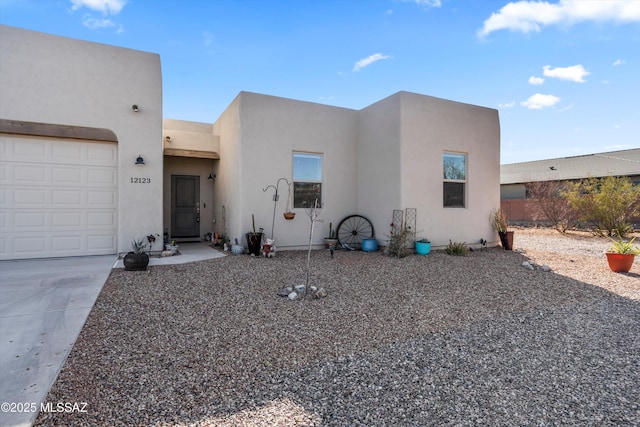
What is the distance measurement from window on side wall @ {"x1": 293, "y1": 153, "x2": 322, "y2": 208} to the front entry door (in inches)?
147

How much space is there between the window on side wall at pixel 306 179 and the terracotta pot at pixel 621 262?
6.09 meters

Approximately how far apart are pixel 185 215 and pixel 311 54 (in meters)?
6.09

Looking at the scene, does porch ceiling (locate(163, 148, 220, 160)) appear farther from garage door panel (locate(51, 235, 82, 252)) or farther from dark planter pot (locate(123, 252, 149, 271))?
dark planter pot (locate(123, 252, 149, 271))

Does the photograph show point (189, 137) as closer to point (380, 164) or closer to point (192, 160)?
point (192, 160)

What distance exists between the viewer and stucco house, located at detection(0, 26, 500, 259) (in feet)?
21.6

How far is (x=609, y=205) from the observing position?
1156 cm

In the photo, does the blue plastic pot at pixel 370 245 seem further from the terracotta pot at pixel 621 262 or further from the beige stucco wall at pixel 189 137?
the beige stucco wall at pixel 189 137

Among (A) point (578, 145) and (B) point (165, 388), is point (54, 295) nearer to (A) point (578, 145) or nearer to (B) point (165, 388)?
(B) point (165, 388)

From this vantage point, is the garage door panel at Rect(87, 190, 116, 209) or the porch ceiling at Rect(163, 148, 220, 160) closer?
the garage door panel at Rect(87, 190, 116, 209)

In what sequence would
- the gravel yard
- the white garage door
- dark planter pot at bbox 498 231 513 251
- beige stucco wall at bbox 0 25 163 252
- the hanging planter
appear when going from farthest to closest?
dark planter pot at bbox 498 231 513 251 < the hanging planter < the white garage door < beige stucco wall at bbox 0 25 163 252 < the gravel yard

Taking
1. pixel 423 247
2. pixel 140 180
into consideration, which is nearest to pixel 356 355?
pixel 423 247

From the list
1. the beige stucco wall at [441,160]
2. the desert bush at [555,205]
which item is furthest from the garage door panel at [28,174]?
the desert bush at [555,205]

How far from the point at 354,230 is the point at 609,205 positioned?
9.59 metres

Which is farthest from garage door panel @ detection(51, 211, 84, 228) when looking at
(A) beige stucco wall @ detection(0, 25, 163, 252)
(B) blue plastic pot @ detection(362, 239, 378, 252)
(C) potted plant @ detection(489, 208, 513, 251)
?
(C) potted plant @ detection(489, 208, 513, 251)
